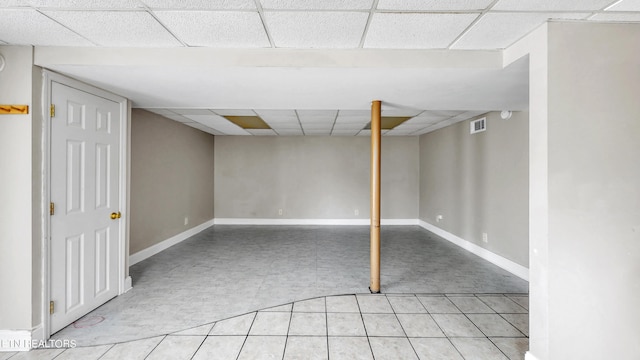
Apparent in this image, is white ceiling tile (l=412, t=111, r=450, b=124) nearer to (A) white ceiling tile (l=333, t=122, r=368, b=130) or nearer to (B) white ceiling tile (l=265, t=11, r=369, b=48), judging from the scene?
(A) white ceiling tile (l=333, t=122, r=368, b=130)

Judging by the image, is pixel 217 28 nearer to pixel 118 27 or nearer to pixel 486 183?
pixel 118 27

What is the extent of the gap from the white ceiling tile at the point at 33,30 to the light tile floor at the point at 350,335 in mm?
2452

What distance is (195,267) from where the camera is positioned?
3.98 m

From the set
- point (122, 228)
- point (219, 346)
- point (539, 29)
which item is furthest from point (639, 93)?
point (122, 228)

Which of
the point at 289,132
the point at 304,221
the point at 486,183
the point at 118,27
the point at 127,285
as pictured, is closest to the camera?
the point at 118,27

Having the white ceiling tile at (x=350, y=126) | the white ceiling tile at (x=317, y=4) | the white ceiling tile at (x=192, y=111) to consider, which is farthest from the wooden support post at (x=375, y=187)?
the white ceiling tile at (x=192, y=111)

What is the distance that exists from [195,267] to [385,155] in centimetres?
532

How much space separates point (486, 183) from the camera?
441 centimetres

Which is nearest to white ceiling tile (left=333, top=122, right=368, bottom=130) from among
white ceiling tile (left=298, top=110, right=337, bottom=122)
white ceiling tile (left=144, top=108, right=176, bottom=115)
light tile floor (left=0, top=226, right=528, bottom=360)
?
white ceiling tile (left=298, top=110, right=337, bottom=122)

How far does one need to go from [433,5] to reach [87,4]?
2.13 m

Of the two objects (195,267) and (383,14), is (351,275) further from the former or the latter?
(383,14)

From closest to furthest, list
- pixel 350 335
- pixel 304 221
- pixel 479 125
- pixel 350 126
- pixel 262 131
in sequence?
pixel 350 335 < pixel 479 125 < pixel 350 126 < pixel 262 131 < pixel 304 221

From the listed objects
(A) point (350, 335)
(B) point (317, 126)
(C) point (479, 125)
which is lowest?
(A) point (350, 335)

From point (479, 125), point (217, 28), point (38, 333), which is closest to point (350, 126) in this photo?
point (479, 125)
